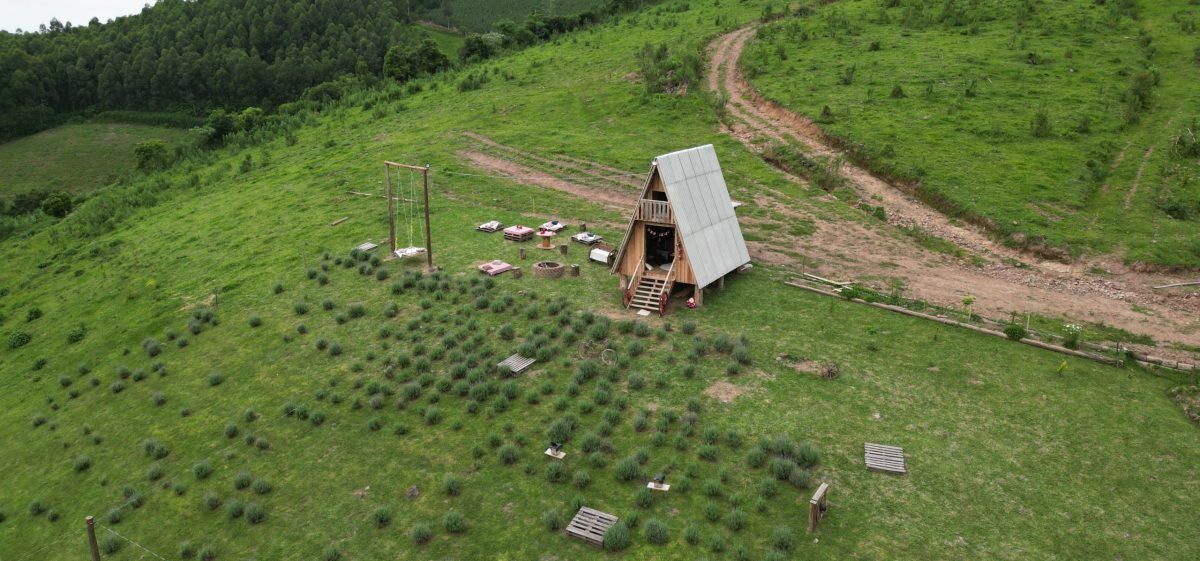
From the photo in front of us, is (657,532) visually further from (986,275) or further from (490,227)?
(490,227)

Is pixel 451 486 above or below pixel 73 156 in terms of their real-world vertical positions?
above

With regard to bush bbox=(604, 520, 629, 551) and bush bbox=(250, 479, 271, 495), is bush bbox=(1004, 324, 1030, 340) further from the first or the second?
bush bbox=(250, 479, 271, 495)

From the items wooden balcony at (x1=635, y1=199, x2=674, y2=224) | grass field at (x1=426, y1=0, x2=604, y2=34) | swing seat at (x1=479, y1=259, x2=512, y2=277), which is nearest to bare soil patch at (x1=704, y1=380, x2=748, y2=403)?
wooden balcony at (x1=635, y1=199, x2=674, y2=224)

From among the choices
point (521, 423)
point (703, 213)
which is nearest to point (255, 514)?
point (521, 423)

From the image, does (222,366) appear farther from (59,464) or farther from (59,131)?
(59,131)

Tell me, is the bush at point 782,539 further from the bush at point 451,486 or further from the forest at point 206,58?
the forest at point 206,58

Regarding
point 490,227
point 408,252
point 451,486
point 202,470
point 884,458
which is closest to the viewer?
point 884,458

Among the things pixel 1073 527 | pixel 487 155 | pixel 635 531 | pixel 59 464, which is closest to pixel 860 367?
pixel 1073 527
